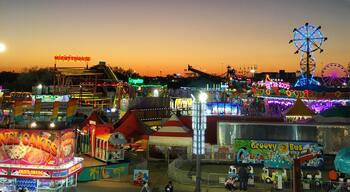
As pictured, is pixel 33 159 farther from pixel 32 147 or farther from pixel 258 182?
pixel 258 182

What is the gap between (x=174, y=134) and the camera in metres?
25.8

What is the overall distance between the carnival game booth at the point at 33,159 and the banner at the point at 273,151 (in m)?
11.7

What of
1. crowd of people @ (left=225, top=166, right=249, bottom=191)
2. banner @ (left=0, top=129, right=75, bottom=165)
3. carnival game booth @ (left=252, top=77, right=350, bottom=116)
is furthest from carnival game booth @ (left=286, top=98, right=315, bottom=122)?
banner @ (left=0, top=129, right=75, bottom=165)

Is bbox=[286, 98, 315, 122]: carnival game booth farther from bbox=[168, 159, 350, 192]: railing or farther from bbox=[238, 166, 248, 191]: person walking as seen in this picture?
bbox=[238, 166, 248, 191]: person walking

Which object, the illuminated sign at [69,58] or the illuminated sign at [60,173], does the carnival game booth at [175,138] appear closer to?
the illuminated sign at [60,173]

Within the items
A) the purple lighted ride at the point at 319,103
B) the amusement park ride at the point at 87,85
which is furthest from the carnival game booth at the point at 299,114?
the amusement park ride at the point at 87,85

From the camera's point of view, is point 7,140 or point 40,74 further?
point 40,74

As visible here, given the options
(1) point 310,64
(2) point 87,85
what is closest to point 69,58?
(2) point 87,85

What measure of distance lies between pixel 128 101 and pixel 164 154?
17592 mm

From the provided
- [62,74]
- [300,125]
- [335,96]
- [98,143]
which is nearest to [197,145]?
[98,143]

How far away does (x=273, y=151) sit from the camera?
22781 mm

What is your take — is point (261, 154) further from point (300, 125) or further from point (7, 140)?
point (7, 140)

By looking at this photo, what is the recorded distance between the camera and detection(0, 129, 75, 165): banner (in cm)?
1534

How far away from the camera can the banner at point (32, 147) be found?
50.3 ft
